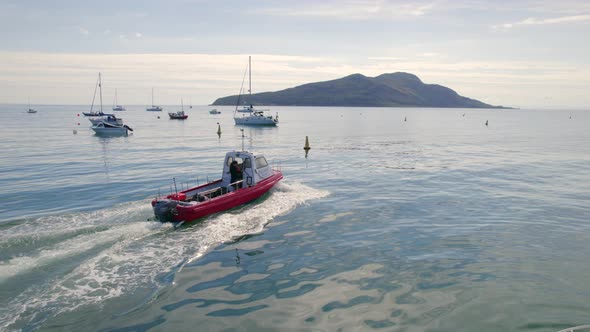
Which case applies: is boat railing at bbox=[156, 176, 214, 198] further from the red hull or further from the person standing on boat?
the red hull

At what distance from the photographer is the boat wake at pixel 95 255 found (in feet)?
35.6

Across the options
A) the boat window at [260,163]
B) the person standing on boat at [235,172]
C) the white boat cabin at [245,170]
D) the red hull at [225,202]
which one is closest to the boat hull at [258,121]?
the red hull at [225,202]

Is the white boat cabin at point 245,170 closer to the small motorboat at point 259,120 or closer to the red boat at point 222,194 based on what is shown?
the red boat at point 222,194

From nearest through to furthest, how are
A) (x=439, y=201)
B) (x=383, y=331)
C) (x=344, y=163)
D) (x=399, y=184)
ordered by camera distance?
(x=383, y=331)
(x=439, y=201)
(x=399, y=184)
(x=344, y=163)

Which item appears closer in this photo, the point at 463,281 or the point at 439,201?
the point at 463,281

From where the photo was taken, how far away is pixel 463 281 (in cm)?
1248

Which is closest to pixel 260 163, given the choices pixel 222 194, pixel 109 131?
pixel 222 194

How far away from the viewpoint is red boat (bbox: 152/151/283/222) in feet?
58.4

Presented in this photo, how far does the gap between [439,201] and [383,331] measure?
15038 millimetres

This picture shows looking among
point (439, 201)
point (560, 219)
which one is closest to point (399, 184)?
point (439, 201)

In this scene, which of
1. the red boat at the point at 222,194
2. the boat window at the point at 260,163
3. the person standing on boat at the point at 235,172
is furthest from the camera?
the boat window at the point at 260,163

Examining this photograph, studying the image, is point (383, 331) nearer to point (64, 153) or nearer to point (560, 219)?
point (560, 219)

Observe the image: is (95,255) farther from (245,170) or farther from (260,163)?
(260,163)

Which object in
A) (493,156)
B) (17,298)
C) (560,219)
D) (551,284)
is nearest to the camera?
(17,298)
